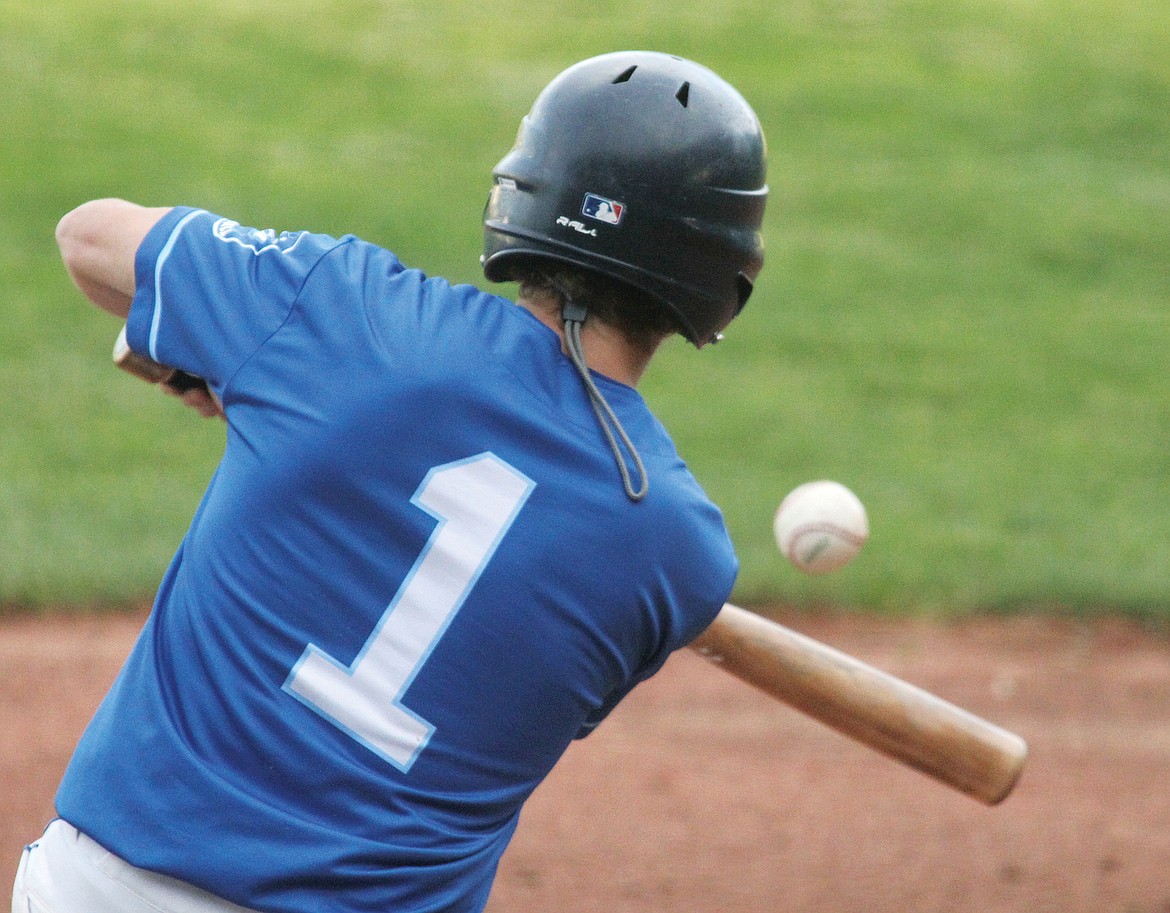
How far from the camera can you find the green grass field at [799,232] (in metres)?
7.89

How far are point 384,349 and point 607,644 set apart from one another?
0.56m

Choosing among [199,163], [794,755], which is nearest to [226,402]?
[794,755]

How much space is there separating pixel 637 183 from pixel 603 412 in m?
0.38

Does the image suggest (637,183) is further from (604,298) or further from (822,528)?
(822,528)

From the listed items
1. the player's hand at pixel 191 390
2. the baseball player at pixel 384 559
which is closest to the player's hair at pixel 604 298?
the baseball player at pixel 384 559

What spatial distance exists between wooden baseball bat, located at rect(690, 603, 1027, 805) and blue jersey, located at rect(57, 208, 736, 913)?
984 millimetres

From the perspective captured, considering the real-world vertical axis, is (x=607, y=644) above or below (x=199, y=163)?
above

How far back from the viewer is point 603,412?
89.7 inches

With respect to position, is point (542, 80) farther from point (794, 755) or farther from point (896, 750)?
point (896, 750)

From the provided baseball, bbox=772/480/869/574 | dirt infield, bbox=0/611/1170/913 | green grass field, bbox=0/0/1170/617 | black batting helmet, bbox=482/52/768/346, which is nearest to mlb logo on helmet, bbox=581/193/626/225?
black batting helmet, bbox=482/52/768/346

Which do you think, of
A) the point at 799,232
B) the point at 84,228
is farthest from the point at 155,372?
the point at 799,232

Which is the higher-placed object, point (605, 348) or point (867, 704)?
point (605, 348)

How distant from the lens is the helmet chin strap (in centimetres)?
224

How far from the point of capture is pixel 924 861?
16.7ft
